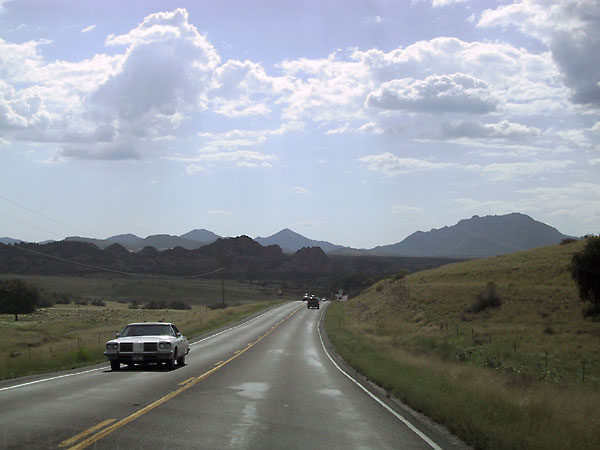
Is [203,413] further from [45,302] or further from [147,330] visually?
[45,302]

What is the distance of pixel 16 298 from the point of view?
7569 centimetres

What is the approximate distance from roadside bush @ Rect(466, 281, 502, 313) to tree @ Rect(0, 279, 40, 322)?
5162 cm

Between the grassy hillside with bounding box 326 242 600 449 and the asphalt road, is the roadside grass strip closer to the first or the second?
the grassy hillside with bounding box 326 242 600 449

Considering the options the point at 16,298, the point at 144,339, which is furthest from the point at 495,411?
the point at 16,298

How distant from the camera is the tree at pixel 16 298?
248 feet

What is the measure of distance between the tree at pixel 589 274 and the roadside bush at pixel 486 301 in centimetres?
798

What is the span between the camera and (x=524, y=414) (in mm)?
10578

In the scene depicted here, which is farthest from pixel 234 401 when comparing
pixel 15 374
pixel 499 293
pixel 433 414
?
pixel 499 293

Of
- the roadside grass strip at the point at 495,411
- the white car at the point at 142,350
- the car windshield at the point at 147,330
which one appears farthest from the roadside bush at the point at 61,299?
the roadside grass strip at the point at 495,411

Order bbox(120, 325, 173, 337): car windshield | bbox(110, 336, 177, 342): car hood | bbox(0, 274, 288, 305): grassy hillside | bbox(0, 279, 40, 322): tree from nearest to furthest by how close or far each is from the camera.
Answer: bbox(110, 336, 177, 342): car hood < bbox(120, 325, 173, 337): car windshield < bbox(0, 279, 40, 322): tree < bbox(0, 274, 288, 305): grassy hillside

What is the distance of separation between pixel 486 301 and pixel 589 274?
10352 millimetres

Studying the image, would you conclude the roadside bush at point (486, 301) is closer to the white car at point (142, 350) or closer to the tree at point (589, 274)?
the tree at point (589, 274)

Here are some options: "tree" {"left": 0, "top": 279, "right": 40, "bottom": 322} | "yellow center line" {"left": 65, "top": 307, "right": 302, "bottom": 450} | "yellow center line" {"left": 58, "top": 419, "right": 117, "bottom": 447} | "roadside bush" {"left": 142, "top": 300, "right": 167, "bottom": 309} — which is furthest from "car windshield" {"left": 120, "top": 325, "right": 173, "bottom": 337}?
"roadside bush" {"left": 142, "top": 300, "right": 167, "bottom": 309}

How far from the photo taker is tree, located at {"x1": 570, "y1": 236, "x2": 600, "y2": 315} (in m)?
45.9
